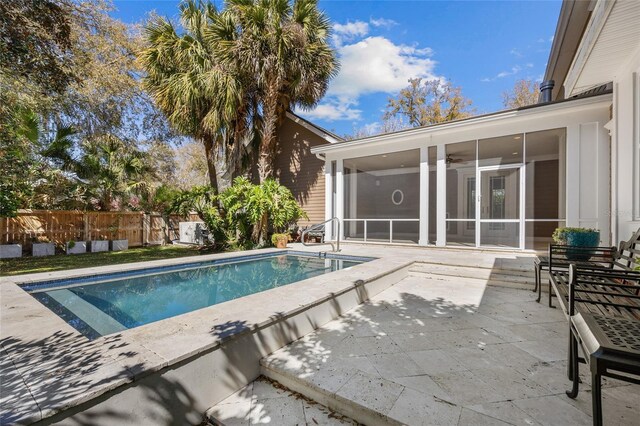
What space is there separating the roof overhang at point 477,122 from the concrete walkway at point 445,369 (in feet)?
15.8

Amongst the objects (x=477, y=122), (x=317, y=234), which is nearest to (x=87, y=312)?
(x=317, y=234)

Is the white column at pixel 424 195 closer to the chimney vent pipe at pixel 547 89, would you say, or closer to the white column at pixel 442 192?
the white column at pixel 442 192

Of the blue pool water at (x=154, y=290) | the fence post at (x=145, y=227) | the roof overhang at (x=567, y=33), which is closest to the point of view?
the blue pool water at (x=154, y=290)

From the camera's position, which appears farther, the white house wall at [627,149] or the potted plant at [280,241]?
the potted plant at [280,241]

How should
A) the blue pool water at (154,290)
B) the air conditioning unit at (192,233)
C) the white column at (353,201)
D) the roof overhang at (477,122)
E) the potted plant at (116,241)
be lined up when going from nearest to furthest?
the blue pool water at (154,290), the roof overhang at (477,122), the white column at (353,201), the potted plant at (116,241), the air conditioning unit at (192,233)

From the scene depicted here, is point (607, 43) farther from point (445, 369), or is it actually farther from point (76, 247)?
point (76, 247)

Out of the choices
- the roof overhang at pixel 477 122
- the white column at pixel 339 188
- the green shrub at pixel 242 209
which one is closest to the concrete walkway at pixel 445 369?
the roof overhang at pixel 477 122

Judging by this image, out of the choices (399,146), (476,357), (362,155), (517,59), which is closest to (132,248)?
(362,155)

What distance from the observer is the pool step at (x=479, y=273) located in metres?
4.94

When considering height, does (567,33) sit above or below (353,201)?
above

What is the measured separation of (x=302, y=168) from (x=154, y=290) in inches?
295

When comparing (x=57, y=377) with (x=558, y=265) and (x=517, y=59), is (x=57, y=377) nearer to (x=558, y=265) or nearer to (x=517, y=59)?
(x=558, y=265)

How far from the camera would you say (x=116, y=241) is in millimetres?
11516

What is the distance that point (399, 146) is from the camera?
29.5ft
